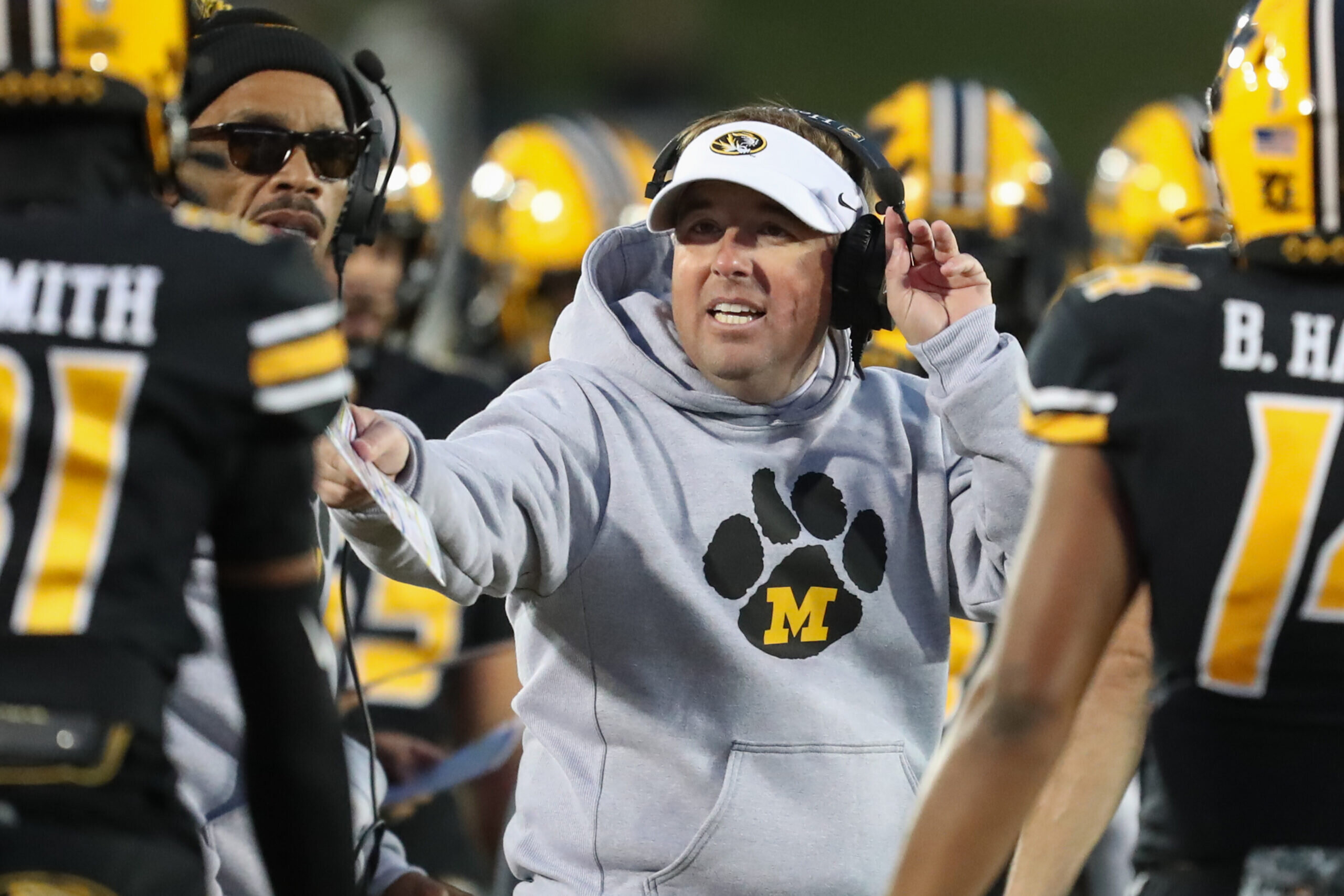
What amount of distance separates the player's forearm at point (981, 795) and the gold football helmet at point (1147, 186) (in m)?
5.85

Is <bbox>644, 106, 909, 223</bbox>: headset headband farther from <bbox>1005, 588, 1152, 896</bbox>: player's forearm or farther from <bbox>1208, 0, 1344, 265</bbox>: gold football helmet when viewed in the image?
<bbox>1208, 0, 1344, 265</bbox>: gold football helmet

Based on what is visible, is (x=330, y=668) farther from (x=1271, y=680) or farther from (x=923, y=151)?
(x=923, y=151)

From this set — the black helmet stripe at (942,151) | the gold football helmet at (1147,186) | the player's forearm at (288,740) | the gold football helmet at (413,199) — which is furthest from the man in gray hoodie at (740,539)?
the gold football helmet at (1147,186)

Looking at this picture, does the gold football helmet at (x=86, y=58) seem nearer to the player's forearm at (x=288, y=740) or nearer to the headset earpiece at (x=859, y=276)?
the player's forearm at (x=288, y=740)

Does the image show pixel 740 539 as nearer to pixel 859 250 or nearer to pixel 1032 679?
pixel 859 250

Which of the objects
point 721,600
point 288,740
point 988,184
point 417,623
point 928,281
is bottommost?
point 417,623

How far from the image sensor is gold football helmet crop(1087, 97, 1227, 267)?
27.2 feet

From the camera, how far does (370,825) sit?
3336mm

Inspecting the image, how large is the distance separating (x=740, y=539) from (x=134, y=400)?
133 cm

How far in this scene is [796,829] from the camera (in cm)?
314

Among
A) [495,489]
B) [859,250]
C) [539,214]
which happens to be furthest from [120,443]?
[539,214]

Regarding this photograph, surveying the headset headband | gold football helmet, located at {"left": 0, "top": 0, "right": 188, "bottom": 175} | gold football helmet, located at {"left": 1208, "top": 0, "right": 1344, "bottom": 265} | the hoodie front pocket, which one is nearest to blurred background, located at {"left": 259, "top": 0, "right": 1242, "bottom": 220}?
the headset headband

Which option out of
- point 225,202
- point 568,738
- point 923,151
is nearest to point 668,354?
point 568,738

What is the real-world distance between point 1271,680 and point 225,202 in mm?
2132
